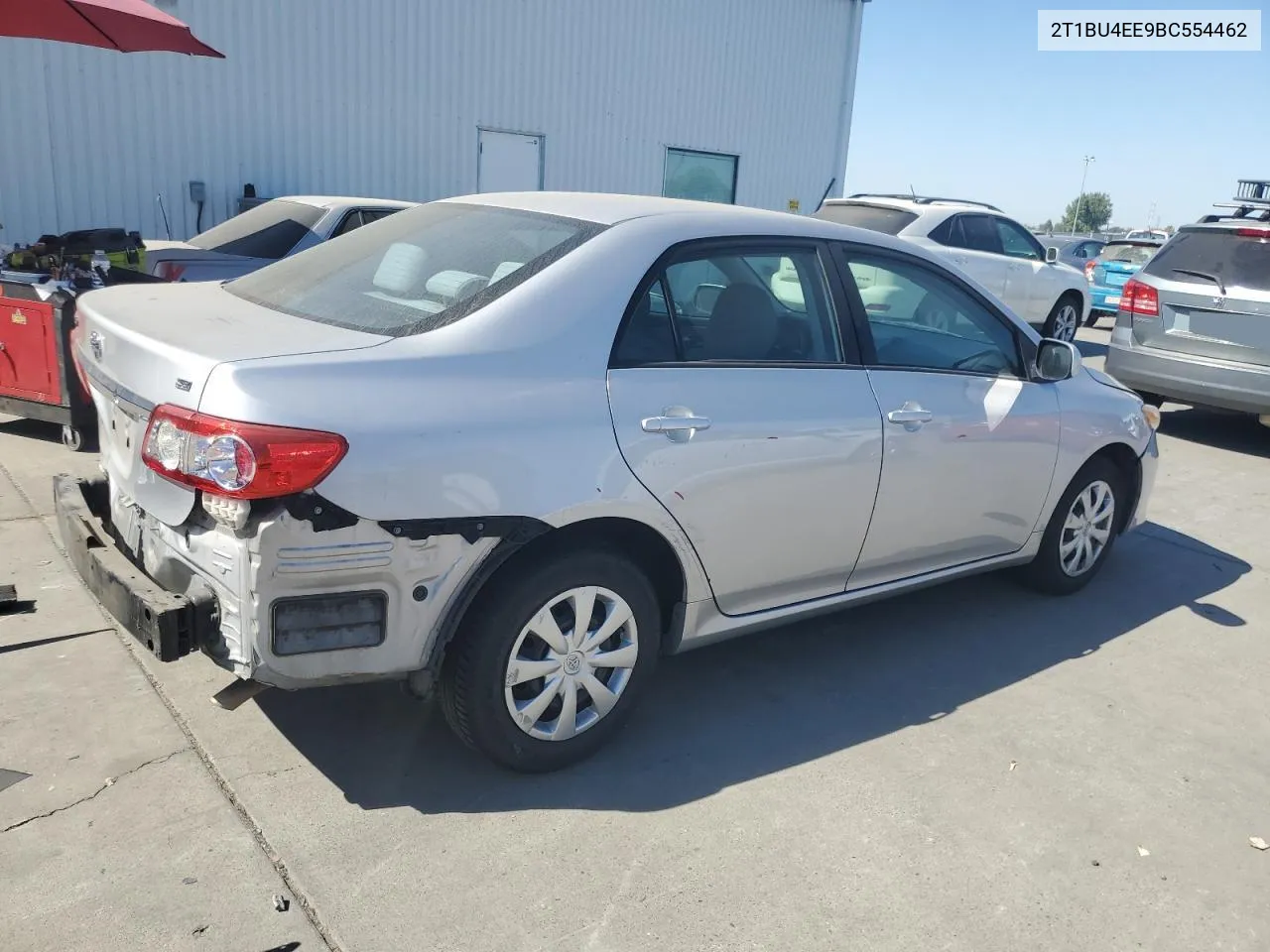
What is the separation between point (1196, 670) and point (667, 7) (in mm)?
13144

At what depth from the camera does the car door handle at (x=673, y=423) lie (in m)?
3.03

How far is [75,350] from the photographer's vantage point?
3.38 m

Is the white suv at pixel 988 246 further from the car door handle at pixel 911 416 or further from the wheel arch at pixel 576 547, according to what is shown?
the wheel arch at pixel 576 547

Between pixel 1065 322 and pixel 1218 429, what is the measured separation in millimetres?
3859

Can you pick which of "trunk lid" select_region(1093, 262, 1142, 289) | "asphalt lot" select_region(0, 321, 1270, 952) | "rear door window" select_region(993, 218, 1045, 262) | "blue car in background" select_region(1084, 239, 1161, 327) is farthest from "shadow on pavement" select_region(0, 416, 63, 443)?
"trunk lid" select_region(1093, 262, 1142, 289)

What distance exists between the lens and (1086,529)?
485 centimetres

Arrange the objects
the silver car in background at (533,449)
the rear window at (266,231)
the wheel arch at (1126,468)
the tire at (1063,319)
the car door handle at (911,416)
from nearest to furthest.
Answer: the silver car in background at (533,449) < the car door handle at (911,416) < the wheel arch at (1126,468) < the rear window at (266,231) < the tire at (1063,319)

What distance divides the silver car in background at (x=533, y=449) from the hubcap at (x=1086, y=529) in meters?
0.71

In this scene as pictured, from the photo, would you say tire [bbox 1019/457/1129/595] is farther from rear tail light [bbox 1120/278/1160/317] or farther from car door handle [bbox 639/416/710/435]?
rear tail light [bbox 1120/278/1160/317]

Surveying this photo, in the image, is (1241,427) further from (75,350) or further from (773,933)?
(75,350)

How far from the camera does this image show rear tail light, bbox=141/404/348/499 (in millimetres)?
2434

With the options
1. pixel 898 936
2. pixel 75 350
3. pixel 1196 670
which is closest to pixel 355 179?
pixel 75 350

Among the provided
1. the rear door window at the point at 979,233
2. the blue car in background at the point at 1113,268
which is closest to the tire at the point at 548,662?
the rear door window at the point at 979,233

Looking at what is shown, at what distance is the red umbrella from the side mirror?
613 centimetres
